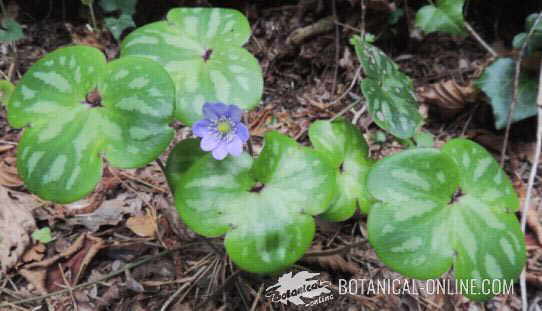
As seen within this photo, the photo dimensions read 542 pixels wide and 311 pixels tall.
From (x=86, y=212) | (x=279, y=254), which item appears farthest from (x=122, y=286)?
(x=279, y=254)

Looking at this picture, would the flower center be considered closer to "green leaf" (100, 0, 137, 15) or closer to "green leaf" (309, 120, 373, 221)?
"green leaf" (309, 120, 373, 221)

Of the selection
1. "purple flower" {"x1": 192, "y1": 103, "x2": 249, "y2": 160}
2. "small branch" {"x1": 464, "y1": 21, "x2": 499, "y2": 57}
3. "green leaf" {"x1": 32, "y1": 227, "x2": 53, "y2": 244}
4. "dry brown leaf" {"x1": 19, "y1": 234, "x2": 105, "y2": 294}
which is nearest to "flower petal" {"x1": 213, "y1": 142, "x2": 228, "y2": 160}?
"purple flower" {"x1": 192, "y1": 103, "x2": 249, "y2": 160}

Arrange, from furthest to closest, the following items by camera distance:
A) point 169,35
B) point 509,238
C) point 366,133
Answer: point 366,133
point 169,35
point 509,238

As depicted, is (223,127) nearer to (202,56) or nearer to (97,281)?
(202,56)

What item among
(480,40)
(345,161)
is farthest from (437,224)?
(480,40)

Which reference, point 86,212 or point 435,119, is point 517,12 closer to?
point 435,119

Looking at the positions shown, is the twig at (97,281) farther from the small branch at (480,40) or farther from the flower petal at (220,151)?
the small branch at (480,40)
